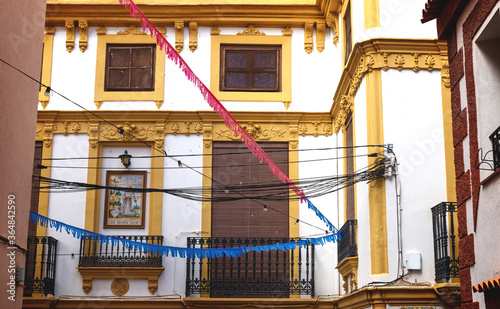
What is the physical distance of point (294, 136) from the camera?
16.5 m

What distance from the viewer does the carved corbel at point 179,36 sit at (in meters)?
17.0

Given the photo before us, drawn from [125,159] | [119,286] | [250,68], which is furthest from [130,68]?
[119,286]

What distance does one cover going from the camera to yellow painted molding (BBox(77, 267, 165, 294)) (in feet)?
51.2

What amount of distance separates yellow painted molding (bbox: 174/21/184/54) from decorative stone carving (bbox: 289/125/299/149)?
3.27 m

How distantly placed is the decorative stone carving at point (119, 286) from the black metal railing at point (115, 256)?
1.18ft

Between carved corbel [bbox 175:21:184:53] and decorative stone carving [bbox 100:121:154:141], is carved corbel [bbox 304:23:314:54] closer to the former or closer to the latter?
carved corbel [bbox 175:21:184:53]

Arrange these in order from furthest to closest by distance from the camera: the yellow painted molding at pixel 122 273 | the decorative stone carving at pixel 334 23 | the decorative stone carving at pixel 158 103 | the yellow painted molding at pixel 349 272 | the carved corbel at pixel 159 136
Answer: the decorative stone carving at pixel 158 103 → the carved corbel at pixel 159 136 → the decorative stone carving at pixel 334 23 → the yellow painted molding at pixel 122 273 → the yellow painted molding at pixel 349 272

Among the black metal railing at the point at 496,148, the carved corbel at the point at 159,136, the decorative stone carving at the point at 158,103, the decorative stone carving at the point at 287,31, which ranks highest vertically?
the decorative stone carving at the point at 287,31

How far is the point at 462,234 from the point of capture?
28.5 ft

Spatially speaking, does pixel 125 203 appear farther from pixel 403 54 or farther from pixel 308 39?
pixel 403 54

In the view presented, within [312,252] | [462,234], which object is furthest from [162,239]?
[462,234]

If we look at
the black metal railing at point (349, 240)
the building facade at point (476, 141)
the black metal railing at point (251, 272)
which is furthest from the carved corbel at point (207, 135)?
the building facade at point (476, 141)

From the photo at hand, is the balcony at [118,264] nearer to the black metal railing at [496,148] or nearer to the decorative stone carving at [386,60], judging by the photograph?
the decorative stone carving at [386,60]

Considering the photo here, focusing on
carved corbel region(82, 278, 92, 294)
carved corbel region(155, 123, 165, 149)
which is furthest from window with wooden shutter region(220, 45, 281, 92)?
carved corbel region(82, 278, 92, 294)
